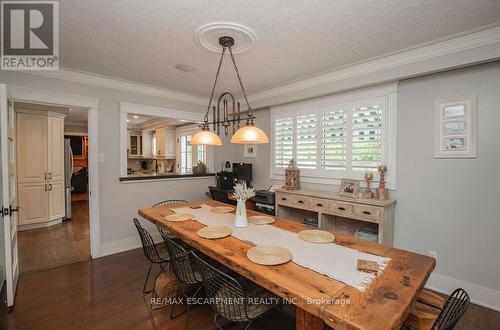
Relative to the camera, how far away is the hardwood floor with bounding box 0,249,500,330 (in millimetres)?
1959

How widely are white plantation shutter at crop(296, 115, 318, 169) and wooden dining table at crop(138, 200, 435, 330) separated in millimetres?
1862

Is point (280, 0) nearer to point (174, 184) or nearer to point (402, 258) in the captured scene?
point (402, 258)

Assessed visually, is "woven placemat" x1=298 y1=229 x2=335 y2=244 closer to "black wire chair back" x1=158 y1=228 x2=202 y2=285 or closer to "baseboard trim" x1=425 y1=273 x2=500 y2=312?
"black wire chair back" x1=158 y1=228 x2=202 y2=285

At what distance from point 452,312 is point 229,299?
117 cm

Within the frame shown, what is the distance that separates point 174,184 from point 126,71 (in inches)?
73.7

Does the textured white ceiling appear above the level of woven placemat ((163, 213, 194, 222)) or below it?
above

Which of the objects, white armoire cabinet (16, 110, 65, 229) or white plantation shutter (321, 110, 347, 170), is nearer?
white plantation shutter (321, 110, 347, 170)

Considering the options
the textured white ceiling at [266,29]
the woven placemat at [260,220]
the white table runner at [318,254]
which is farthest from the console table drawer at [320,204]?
the textured white ceiling at [266,29]

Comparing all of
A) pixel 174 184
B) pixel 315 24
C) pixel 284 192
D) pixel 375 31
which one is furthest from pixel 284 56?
pixel 174 184

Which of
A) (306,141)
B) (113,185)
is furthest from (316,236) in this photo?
(113,185)

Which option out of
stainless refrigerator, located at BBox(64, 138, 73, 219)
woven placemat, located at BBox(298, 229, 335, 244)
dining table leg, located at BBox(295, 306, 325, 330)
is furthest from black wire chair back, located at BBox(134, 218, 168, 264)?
stainless refrigerator, located at BBox(64, 138, 73, 219)

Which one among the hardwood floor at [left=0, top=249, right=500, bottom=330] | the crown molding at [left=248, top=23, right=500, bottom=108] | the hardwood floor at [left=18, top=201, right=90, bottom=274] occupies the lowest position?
the hardwood floor at [left=0, top=249, right=500, bottom=330]

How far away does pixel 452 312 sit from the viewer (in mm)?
1121

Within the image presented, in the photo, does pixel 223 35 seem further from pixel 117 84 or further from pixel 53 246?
pixel 53 246
